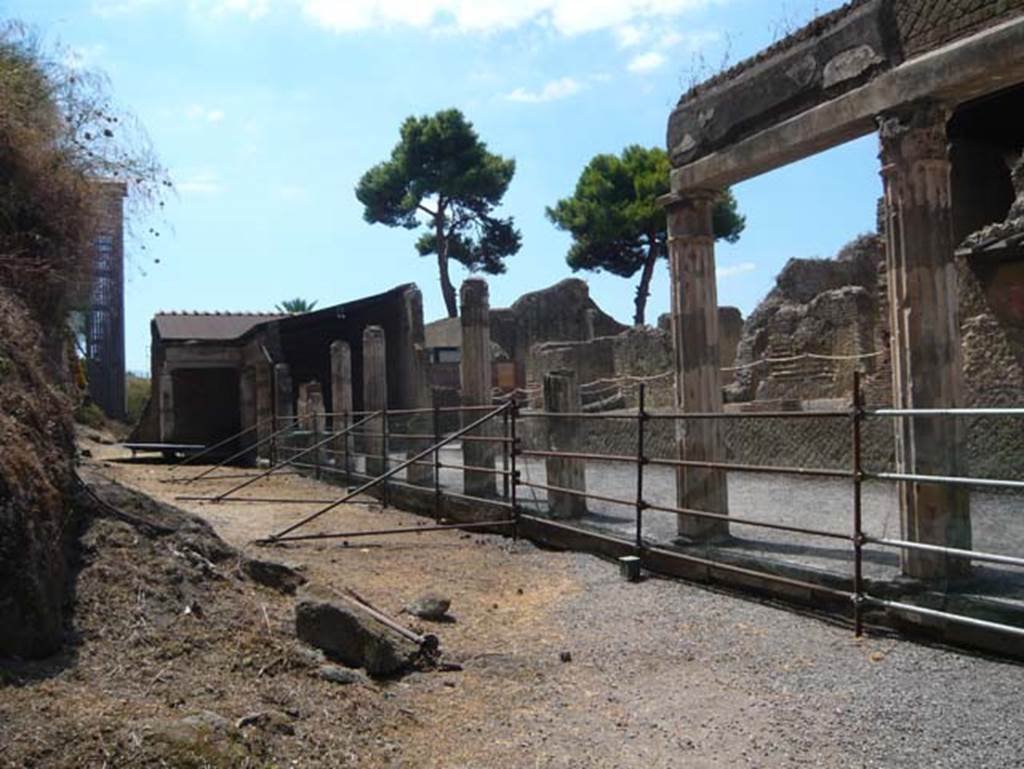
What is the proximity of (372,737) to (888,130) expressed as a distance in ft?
14.9

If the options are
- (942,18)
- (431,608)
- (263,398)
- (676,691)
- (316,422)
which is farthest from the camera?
(263,398)

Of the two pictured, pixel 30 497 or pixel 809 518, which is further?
pixel 809 518

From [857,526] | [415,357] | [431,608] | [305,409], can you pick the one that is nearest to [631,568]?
[431,608]

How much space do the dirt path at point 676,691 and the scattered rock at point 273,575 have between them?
0.64 metres

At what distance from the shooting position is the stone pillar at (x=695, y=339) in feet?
24.2

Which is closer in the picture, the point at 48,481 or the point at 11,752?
the point at 11,752

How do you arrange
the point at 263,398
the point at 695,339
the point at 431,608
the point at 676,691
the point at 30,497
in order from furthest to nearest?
the point at 263,398 < the point at 695,339 < the point at 431,608 < the point at 676,691 < the point at 30,497

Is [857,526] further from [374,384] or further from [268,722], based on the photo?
[374,384]

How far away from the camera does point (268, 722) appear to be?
3.60 meters

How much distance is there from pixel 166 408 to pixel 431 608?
22539mm

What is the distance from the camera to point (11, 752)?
2887 mm

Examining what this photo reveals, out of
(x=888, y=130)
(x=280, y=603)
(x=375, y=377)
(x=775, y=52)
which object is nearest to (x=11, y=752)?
(x=280, y=603)

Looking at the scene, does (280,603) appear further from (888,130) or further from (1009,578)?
(888,130)

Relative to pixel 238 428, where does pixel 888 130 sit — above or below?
above
